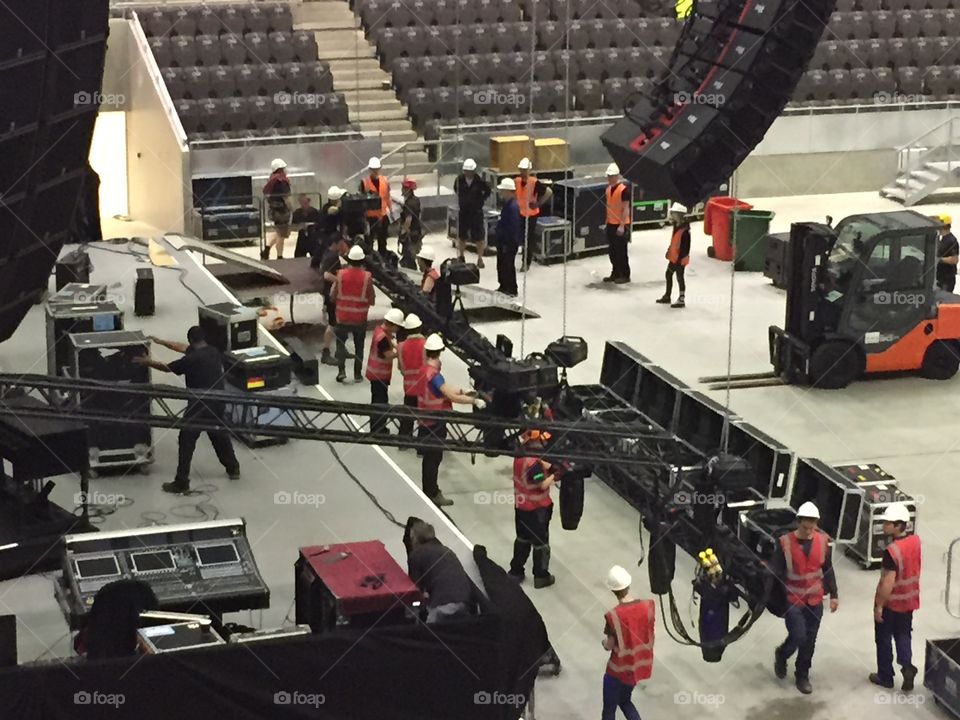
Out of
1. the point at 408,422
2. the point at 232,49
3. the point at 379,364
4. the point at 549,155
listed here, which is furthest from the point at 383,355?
the point at 232,49

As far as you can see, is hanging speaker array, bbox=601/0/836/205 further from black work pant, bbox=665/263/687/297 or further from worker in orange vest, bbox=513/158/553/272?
worker in orange vest, bbox=513/158/553/272

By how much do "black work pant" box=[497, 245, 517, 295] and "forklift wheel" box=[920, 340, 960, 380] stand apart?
17.2ft

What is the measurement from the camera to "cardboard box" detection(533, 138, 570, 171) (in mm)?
26422

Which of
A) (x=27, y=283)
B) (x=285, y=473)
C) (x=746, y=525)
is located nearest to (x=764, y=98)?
(x=746, y=525)

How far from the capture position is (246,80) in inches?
1061

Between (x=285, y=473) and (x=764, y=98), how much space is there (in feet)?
19.1

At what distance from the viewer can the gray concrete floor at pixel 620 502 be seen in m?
12.7

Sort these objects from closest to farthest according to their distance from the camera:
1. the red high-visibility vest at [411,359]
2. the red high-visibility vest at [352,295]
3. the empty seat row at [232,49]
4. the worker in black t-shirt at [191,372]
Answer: the worker in black t-shirt at [191,372], the red high-visibility vest at [411,359], the red high-visibility vest at [352,295], the empty seat row at [232,49]

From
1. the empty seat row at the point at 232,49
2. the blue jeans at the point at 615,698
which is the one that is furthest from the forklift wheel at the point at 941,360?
the empty seat row at the point at 232,49

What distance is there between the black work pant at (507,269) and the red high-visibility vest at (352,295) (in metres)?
3.95

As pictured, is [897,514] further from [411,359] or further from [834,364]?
[834,364]

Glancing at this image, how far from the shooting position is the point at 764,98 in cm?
1714

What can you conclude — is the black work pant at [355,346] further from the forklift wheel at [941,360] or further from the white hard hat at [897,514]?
the white hard hat at [897,514]

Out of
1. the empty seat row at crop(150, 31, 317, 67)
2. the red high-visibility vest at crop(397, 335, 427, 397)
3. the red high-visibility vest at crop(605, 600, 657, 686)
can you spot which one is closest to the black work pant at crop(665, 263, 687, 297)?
the red high-visibility vest at crop(397, 335, 427, 397)
